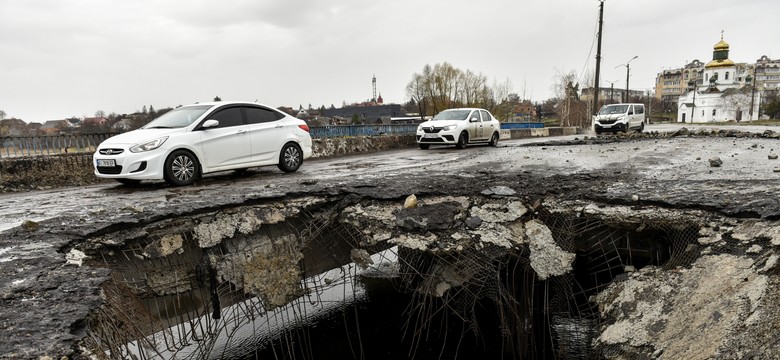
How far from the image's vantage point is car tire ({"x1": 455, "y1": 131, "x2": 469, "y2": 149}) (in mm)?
13619

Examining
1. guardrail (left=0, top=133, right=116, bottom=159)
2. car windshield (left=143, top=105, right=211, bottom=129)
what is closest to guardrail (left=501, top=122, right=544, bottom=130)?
car windshield (left=143, top=105, right=211, bottom=129)

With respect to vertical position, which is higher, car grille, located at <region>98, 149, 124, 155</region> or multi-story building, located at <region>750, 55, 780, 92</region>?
multi-story building, located at <region>750, 55, 780, 92</region>

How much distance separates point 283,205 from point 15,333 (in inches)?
111

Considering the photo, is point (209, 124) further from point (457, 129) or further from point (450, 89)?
point (450, 89)

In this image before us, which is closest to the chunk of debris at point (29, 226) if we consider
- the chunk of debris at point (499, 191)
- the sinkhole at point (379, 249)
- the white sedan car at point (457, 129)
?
the sinkhole at point (379, 249)

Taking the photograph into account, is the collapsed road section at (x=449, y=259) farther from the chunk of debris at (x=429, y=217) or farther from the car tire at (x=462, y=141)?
the car tire at (x=462, y=141)

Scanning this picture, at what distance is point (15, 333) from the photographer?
7.13ft

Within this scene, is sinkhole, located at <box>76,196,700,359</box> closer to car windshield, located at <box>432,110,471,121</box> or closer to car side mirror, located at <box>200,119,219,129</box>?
car side mirror, located at <box>200,119,219,129</box>

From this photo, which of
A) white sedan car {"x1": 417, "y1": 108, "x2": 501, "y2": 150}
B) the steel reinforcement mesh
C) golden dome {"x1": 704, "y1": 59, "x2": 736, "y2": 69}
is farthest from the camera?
golden dome {"x1": 704, "y1": 59, "x2": 736, "y2": 69}

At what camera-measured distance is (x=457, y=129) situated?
13.5 m

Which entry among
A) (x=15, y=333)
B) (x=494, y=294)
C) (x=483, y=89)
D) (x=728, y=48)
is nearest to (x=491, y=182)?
(x=494, y=294)

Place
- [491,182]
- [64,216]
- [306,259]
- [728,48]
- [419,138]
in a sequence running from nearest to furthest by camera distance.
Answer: [64,216], [306,259], [491,182], [419,138], [728,48]

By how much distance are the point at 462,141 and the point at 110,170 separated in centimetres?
990

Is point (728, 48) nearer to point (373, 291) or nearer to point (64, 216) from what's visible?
point (373, 291)
